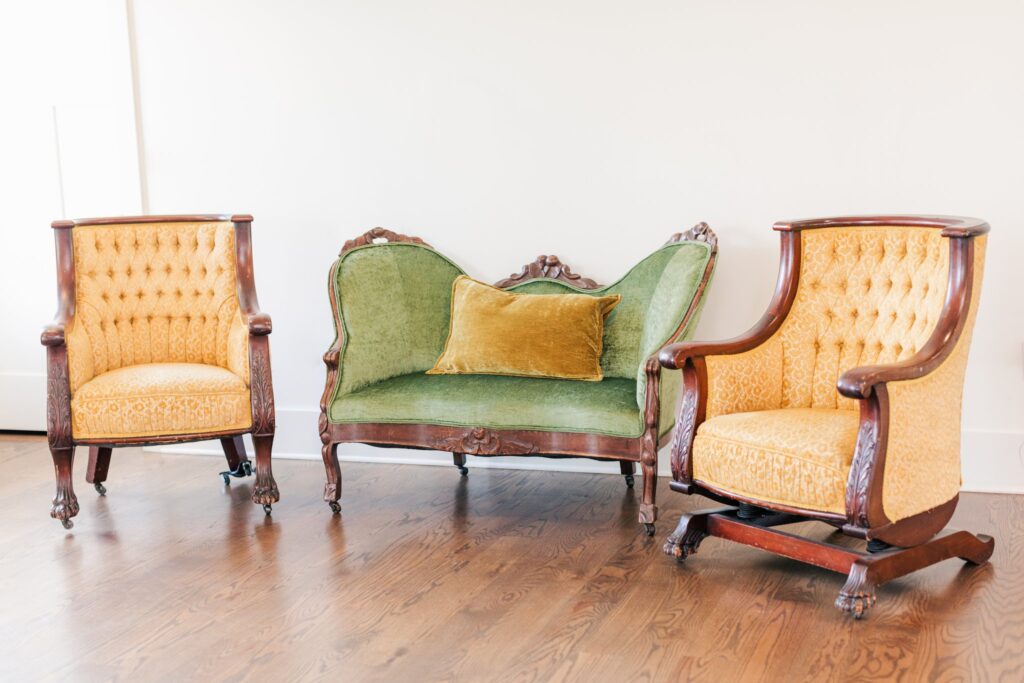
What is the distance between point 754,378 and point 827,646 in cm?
93

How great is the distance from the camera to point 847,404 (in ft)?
10.9

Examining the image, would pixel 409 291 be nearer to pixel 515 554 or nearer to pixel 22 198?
pixel 515 554

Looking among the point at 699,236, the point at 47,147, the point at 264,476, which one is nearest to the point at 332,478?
the point at 264,476

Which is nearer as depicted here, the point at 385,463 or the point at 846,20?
the point at 846,20

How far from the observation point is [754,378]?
3.27m

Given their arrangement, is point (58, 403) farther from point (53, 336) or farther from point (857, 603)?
point (857, 603)

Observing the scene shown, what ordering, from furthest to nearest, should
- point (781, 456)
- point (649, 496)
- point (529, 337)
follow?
point (529, 337) → point (649, 496) → point (781, 456)

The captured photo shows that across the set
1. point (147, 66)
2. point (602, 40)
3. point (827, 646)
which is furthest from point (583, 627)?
point (147, 66)

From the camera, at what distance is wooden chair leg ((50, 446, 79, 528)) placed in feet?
11.7

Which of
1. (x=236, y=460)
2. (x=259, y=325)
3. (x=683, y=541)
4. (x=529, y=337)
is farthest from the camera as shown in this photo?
(x=236, y=460)

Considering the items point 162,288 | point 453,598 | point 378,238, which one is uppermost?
point 378,238

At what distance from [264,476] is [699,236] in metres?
1.75

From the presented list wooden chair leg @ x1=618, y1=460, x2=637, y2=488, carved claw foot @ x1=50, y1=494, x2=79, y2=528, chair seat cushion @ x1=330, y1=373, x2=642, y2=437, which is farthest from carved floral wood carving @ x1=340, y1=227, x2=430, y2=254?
carved claw foot @ x1=50, y1=494, x2=79, y2=528

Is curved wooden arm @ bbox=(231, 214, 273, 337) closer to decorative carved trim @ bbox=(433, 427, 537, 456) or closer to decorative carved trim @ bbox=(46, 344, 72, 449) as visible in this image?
decorative carved trim @ bbox=(46, 344, 72, 449)
